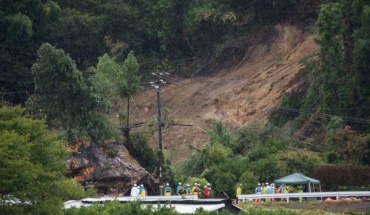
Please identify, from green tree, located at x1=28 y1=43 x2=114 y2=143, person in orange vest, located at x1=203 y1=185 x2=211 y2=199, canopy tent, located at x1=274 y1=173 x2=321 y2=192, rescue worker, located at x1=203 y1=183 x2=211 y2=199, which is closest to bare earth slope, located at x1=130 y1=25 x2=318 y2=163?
green tree, located at x1=28 y1=43 x2=114 y2=143

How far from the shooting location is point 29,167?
39375 millimetres

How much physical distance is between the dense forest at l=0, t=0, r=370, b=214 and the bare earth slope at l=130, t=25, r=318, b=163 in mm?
1507

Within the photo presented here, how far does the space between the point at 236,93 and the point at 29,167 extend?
3547 centimetres

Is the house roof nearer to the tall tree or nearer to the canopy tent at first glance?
the canopy tent

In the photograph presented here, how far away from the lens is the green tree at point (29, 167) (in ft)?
127

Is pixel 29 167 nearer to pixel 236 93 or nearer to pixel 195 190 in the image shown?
pixel 195 190

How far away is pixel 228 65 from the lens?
77250 millimetres

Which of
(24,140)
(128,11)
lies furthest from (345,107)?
(24,140)

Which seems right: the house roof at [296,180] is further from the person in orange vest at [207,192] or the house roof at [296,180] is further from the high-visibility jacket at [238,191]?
the person in orange vest at [207,192]

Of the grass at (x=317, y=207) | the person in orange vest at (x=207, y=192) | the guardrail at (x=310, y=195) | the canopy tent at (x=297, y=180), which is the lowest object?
the grass at (x=317, y=207)

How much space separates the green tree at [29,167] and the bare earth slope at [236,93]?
2676cm

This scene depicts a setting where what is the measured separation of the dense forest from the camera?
57.4 metres

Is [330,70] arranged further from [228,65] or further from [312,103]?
[228,65]

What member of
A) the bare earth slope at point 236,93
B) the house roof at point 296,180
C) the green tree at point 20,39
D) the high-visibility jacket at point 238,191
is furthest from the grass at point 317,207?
the green tree at point 20,39
